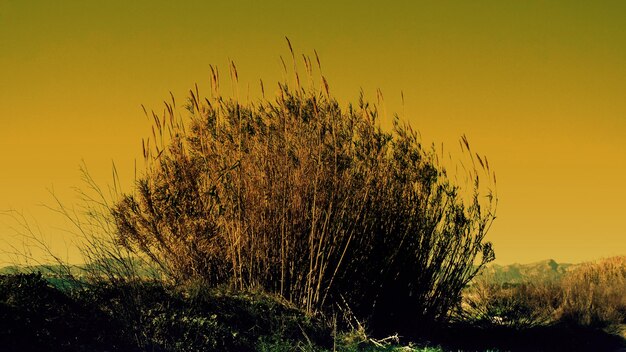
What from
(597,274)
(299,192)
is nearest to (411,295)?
(299,192)

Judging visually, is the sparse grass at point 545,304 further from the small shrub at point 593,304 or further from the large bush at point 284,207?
the large bush at point 284,207

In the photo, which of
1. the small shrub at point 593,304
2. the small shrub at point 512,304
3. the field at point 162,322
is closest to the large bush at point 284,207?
the field at point 162,322

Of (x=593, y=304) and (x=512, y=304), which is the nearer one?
(x=512, y=304)

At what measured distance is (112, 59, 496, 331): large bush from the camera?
921cm

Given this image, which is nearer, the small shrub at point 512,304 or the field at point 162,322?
the field at point 162,322

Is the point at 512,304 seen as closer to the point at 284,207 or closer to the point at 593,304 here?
the point at 593,304

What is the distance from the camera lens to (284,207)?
9.08m

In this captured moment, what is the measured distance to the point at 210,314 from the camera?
8117 mm

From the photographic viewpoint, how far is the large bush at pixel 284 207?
921cm

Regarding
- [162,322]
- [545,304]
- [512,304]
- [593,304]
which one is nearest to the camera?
[162,322]

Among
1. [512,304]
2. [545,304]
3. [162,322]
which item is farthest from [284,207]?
[545,304]

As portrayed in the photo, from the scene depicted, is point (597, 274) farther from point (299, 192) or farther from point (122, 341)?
point (122, 341)

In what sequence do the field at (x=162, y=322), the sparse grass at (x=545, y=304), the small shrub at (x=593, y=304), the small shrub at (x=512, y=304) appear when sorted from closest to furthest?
the field at (x=162, y=322) → the small shrub at (x=512, y=304) → the sparse grass at (x=545, y=304) → the small shrub at (x=593, y=304)

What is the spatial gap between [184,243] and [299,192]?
1.81 metres
